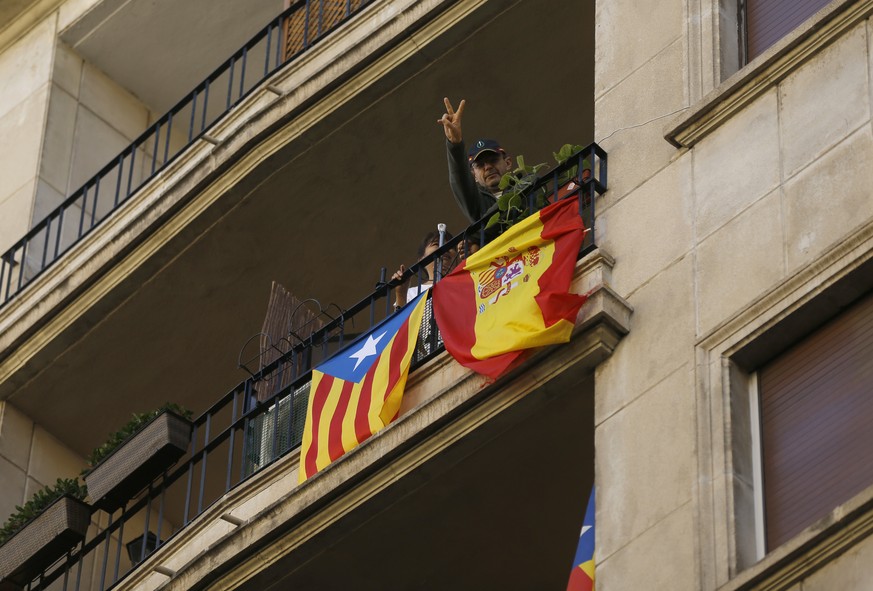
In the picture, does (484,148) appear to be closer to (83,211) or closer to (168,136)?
(168,136)

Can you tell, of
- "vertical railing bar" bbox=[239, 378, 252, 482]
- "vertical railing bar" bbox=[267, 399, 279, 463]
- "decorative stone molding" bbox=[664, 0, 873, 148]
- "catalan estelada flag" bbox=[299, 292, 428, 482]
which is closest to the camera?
"decorative stone molding" bbox=[664, 0, 873, 148]

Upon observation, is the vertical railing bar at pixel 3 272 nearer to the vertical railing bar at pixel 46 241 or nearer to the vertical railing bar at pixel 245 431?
the vertical railing bar at pixel 46 241

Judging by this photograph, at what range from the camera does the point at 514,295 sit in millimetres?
14883

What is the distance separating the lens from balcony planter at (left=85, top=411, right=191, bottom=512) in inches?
712

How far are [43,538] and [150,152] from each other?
6.41 m

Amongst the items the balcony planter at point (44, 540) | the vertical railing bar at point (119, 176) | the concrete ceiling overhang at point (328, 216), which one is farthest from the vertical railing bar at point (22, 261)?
the balcony planter at point (44, 540)

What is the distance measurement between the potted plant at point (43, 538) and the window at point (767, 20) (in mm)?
7025

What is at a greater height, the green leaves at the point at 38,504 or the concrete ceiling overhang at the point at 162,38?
the concrete ceiling overhang at the point at 162,38

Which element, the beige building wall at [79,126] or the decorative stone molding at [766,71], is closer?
the decorative stone molding at [766,71]

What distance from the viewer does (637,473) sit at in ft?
44.3

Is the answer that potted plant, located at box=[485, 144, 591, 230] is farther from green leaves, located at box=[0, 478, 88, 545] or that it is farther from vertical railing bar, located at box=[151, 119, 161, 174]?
vertical railing bar, located at box=[151, 119, 161, 174]

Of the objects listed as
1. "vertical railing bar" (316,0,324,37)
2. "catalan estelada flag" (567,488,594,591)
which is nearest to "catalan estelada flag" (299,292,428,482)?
"catalan estelada flag" (567,488,594,591)

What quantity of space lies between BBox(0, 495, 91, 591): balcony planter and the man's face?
484 cm

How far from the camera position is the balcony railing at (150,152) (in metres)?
20.8
